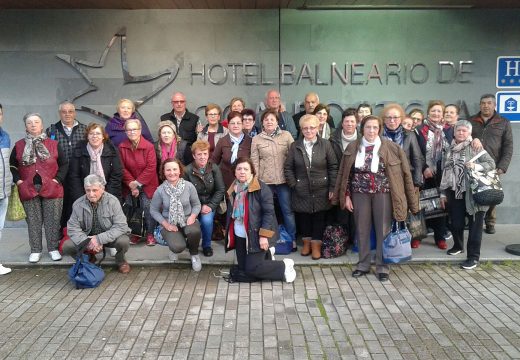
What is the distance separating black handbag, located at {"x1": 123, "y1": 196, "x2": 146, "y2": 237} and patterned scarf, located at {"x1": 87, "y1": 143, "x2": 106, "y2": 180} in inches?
24.4

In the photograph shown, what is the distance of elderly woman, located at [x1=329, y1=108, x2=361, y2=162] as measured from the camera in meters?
6.21

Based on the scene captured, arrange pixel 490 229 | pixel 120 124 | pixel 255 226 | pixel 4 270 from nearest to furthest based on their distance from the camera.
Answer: pixel 255 226, pixel 4 270, pixel 120 124, pixel 490 229

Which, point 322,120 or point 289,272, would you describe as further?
point 322,120

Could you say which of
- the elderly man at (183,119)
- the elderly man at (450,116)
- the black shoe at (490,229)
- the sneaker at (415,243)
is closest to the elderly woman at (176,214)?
the elderly man at (183,119)

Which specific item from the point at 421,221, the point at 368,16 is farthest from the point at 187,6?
the point at 421,221

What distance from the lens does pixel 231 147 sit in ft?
21.7

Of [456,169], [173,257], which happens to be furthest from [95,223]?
[456,169]

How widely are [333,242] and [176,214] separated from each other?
1935 millimetres

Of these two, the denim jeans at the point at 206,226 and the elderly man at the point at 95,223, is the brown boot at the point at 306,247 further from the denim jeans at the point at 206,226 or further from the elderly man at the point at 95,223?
the elderly man at the point at 95,223

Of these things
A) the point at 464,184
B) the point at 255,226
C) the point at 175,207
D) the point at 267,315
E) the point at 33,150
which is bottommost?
the point at 267,315

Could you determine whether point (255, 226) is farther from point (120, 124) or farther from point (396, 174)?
point (120, 124)

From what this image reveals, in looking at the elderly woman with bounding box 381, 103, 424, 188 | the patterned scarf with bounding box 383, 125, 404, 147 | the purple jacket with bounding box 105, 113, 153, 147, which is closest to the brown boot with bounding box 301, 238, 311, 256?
the elderly woman with bounding box 381, 103, 424, 188

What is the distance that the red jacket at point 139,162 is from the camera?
658cm

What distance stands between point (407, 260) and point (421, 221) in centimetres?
61
